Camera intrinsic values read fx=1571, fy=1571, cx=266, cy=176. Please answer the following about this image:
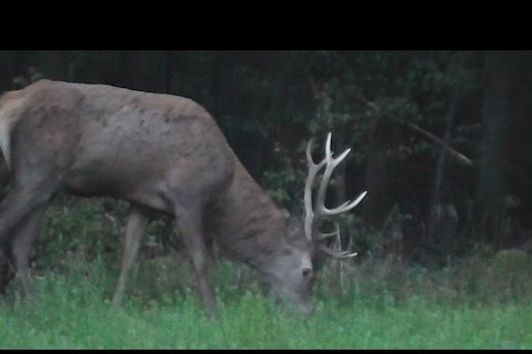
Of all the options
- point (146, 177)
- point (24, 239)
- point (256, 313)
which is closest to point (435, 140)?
point (146, 177)

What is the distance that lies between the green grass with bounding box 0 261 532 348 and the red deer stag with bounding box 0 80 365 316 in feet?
1.42

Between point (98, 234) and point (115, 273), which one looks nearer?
point (115, 273)

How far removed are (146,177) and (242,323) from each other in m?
2.71

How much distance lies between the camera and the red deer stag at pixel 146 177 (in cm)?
1263

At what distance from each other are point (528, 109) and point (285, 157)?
12.5 feet

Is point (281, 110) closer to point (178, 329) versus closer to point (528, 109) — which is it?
point (528, 109)

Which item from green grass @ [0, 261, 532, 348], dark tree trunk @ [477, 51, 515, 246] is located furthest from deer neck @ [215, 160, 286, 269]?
dark tree trunk @ [477, 51, 515, 246]

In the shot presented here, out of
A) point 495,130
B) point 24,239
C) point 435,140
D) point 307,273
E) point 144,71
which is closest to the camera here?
point 24,239

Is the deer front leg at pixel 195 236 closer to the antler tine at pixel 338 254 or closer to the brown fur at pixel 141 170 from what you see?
the brown fur at pixel 141 170

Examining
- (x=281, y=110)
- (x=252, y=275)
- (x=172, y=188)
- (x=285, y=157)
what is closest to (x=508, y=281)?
(x=252, y=275)

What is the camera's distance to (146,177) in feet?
42.4

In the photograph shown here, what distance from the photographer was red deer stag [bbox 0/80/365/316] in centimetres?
1263

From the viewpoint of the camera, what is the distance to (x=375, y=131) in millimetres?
20031

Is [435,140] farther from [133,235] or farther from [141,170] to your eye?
[141,170]
